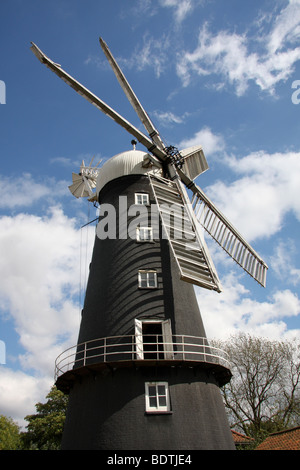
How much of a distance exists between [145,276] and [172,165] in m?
7.12

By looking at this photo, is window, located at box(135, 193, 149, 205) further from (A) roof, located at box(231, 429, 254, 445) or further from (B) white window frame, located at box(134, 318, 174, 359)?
(A) roof, located at box(231, 429, 254, 445)

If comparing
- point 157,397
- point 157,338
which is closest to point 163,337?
point 157,338

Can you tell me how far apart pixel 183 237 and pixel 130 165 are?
567cm

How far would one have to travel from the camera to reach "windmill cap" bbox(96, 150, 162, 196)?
18.5m

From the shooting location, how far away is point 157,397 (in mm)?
12117

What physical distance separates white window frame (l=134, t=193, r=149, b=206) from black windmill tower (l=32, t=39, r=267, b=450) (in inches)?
2.1

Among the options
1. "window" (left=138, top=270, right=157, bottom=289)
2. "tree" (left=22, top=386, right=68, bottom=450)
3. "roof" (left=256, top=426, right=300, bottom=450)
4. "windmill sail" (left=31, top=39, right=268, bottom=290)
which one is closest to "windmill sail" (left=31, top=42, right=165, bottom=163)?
"windmill sail" (left=31, top=39, right=268, bottom=290)

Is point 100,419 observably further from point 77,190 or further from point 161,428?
point 77,190

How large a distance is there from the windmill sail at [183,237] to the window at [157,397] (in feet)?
13.1

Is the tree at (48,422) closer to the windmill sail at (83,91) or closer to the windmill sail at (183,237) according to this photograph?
the windmill sail at (183,237)

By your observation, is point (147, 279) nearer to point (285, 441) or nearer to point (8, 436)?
point (285, 441)

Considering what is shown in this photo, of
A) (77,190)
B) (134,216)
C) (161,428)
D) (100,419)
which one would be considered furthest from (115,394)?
(77,190)

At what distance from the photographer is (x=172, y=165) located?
19.2 meters
